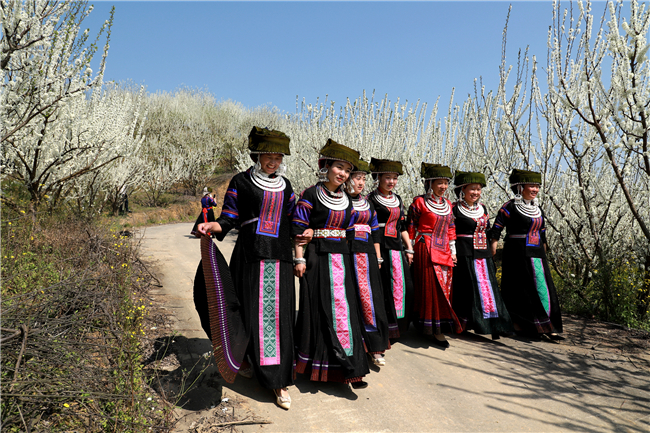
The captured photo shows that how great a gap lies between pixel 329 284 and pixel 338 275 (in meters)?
0.11

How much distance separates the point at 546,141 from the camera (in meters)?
5.62

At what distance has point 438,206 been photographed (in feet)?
15.1

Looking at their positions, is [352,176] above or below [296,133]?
below

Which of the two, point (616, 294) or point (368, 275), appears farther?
point (616, 294)

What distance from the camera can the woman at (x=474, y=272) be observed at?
15.1ft

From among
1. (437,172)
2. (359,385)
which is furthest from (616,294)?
(359,385)

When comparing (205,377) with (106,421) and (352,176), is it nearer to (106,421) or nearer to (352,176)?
(106,421)

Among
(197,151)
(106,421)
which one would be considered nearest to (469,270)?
(106,421)

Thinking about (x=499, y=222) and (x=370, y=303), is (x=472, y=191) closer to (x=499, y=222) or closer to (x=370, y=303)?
(x=499, y=222)

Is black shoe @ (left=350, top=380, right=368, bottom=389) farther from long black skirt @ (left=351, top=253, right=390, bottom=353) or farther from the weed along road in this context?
long black skirt @ (left=351, top=253, right=390, bottom=353)

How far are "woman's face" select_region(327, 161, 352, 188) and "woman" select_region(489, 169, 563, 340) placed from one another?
2525 millimetres

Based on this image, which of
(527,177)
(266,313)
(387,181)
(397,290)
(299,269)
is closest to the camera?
(266,313)

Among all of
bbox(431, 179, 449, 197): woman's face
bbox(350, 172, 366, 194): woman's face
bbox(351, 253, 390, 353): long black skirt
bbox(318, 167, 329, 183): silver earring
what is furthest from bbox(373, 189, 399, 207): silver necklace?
bbox(318, 167, 329, 183): silver earring

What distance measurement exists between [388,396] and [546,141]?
14.1 ft
